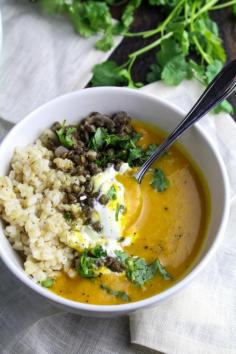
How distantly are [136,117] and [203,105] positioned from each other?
368 millimetres

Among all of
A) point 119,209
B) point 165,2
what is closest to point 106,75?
point 165,2

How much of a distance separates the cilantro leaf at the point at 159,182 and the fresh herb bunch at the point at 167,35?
733 millimetres

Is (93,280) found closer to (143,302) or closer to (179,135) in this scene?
(143,302)

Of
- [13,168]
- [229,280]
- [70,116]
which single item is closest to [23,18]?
[70,116]

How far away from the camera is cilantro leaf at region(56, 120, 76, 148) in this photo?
9.23ft

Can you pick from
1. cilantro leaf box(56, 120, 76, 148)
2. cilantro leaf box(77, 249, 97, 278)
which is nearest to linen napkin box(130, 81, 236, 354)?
cilantro leaf box(77, 249, 97, 278)

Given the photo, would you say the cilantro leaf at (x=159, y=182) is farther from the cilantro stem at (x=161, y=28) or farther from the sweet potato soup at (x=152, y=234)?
the cilantro stem at (x=161, y=28)

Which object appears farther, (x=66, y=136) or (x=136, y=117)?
(x=136, y=117)

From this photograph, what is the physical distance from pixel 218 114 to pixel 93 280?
1.31 m

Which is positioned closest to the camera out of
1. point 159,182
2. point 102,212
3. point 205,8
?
point 102,212

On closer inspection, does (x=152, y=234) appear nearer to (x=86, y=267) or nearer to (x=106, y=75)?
(x=86, y=267)

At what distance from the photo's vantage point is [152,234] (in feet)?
8.73

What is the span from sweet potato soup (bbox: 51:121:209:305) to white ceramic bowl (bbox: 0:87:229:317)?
71 mm

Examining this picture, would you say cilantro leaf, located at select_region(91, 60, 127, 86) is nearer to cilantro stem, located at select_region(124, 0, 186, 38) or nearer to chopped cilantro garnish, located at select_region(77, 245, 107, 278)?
cilantro stem, located at select_region(124, 0, 186, 38)
